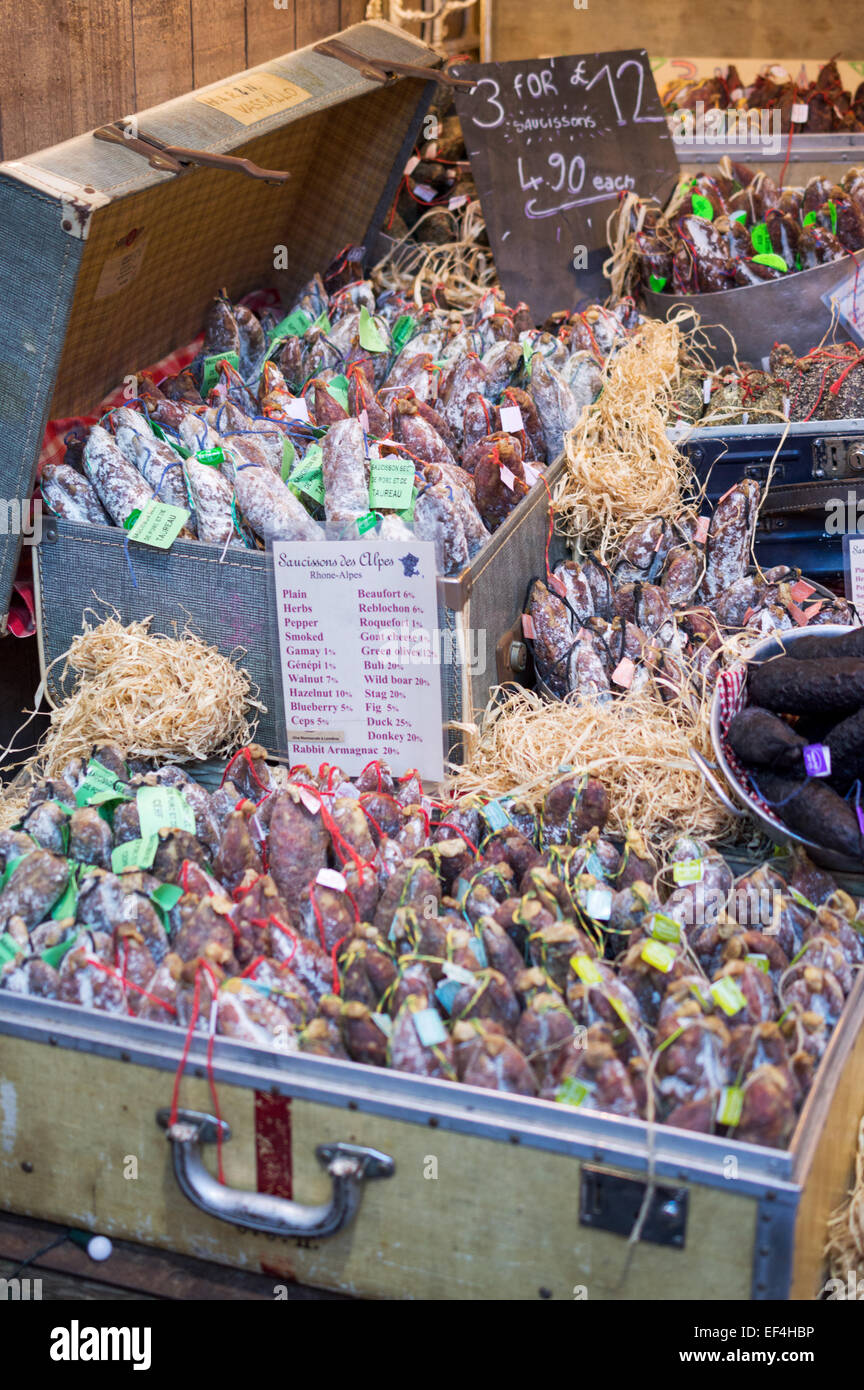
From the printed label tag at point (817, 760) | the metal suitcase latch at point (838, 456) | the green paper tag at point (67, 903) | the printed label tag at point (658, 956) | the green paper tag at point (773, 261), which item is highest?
the green paper tag at point (773, 261)

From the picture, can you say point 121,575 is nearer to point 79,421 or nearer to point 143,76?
point 79,421

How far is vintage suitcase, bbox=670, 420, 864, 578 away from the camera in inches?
106

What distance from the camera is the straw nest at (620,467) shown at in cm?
270

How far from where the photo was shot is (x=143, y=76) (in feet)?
10.3

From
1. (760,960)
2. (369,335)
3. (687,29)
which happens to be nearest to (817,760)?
(760,960)

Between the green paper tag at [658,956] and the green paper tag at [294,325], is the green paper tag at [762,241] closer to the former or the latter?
the green paper tag at [294,325]

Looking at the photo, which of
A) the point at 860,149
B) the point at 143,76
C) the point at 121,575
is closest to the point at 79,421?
the point at 121,575

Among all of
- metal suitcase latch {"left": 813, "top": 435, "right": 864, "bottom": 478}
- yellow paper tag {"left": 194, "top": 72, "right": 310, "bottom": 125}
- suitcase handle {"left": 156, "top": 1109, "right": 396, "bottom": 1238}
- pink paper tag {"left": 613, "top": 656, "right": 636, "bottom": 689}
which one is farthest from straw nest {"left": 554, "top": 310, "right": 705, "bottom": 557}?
suitcase handle {"left": 156, "top": 1109, "right": 396, "bottom": 1238}

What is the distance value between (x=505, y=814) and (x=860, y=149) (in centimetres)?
323

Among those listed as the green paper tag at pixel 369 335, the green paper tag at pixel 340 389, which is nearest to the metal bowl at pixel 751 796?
the green paper tag at pixel 340 389

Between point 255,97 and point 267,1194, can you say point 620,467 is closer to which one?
point 255,97

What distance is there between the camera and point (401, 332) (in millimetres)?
3223

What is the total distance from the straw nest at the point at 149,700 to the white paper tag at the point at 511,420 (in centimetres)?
83

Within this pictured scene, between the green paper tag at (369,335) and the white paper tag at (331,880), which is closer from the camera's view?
the white paper tag at (331,880)
